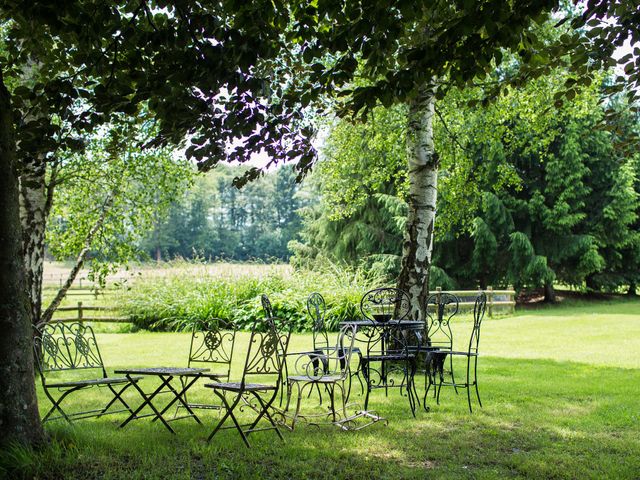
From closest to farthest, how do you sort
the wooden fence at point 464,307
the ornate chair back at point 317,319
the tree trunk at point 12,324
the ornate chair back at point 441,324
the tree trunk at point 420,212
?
the tree trunk at point 12,324 < the ornate chair back at point 317,319 < the ornate chair back at point 441,324 < the tree trunk at point 420,212 < the wooden fence at point 464,307

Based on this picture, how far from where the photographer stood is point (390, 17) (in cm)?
484

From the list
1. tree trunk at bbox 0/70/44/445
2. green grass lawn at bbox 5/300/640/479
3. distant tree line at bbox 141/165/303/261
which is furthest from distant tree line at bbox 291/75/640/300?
distant tree line at bbox 141/165/303/261

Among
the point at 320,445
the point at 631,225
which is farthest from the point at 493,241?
the point at 320,445

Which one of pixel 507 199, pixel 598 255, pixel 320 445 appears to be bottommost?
pixel 320 445

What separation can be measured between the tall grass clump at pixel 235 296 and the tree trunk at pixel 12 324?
1126cm

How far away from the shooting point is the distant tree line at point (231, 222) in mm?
65562

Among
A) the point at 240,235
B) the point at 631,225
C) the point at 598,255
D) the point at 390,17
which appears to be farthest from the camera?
the point at 240,235

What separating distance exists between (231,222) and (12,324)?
70.8 meters

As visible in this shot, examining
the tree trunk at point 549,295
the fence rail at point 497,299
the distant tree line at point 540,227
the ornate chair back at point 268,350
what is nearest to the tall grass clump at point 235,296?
the fence rail at point 497,299

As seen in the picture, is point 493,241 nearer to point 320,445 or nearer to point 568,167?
point 568,167

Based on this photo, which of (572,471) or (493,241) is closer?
(572,471)

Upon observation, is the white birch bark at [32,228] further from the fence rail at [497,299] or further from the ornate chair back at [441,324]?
the fence rail at [497,299]

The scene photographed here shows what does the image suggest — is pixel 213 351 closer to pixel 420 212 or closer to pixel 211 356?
pixel 211 356

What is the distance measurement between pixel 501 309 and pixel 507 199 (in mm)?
5693
